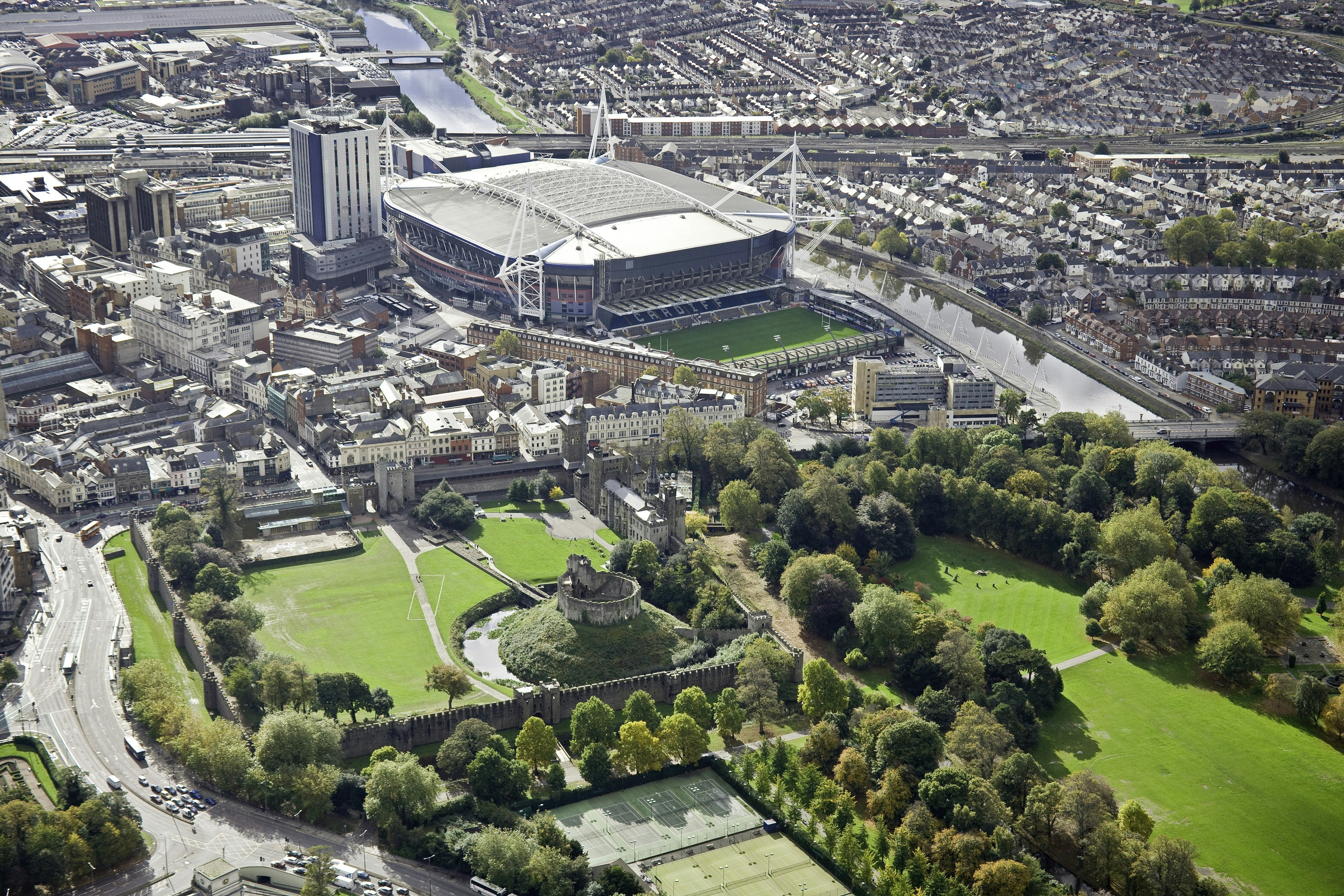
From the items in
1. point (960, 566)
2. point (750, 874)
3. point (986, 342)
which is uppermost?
point (986, 342)

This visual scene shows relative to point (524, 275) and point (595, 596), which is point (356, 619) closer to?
point (595, 596)

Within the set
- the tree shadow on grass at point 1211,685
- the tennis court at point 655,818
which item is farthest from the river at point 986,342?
the tennis court at point 655,818

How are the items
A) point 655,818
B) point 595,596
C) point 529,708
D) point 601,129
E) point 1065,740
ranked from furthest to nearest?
point 601,129
point 595,596
point 1065,740
point 529,708
point 655,818

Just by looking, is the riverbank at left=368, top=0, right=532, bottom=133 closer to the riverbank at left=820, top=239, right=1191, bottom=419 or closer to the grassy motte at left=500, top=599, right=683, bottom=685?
the riverbank at left=820, top=239, right=1191, bottom=419

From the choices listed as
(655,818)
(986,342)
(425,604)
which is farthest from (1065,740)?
(986,342)

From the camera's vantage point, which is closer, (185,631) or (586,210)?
(185,631)

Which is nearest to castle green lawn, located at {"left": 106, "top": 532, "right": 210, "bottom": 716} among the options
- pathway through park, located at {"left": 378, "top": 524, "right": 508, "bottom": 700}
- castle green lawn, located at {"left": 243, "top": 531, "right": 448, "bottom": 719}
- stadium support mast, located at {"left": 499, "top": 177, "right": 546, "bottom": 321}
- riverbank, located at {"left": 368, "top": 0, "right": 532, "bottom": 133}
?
castle green lawn, located at {"left": 243, "top": 531, "right": 448, "bottom": 719}

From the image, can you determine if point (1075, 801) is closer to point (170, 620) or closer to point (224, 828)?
point (224, 828)
